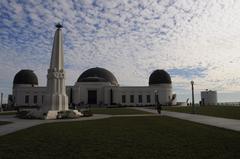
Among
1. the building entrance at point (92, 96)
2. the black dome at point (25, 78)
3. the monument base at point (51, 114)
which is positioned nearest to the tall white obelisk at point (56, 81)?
the monument base at point (51, 114)

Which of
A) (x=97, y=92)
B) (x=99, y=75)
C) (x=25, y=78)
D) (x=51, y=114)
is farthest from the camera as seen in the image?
(x=99, y=75)

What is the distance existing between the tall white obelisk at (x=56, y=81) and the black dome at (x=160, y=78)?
62.6 m

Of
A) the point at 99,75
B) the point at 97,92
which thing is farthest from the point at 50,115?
the point at 99,75

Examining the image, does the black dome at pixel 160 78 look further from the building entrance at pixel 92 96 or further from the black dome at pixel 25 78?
the black dome at pixel 25 78

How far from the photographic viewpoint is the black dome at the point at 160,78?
289ft

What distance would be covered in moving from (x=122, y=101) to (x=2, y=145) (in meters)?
74.1

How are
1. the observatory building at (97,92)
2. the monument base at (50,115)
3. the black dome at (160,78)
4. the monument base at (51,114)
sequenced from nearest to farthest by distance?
the monument base at (51,114) → the monument base at (50,115) → the observatory building at (97,92) → the black dome at (160,78)

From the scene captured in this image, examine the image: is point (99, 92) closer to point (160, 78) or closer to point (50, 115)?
point (160, 78)

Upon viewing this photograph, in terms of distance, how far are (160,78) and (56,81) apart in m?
63.8

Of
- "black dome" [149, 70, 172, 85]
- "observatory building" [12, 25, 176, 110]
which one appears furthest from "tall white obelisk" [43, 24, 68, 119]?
"black dome" [149, 70, 172, 85]

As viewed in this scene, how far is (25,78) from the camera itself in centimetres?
8412

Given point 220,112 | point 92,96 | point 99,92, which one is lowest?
point 220,112

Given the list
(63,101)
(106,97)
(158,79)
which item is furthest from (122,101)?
(63,101)

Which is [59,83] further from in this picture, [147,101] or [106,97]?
[147,101]
